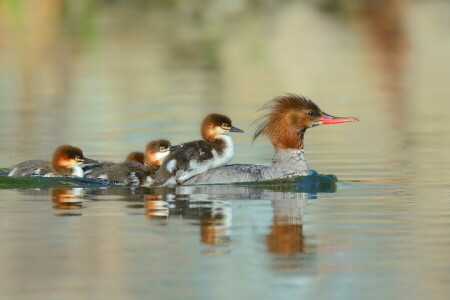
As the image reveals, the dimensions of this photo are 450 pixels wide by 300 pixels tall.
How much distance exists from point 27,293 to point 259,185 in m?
4.51

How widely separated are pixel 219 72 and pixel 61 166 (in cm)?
1217

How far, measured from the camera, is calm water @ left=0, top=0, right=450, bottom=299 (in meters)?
7.12

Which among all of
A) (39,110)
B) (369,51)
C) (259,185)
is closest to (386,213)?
(259,185)

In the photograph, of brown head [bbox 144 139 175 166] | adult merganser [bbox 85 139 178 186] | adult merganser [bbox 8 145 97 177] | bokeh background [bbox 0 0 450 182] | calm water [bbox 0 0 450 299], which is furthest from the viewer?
bokeh background [bbox 0 0 450 182]

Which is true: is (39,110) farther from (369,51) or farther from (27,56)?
(369,51)

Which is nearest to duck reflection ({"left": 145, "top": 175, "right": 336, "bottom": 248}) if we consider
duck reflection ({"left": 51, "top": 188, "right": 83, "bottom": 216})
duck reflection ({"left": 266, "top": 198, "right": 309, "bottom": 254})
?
duck reflection ({"left": 266, "top": 198, "right": 309, "bottom": 254})

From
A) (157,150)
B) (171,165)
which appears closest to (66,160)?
(157,150)

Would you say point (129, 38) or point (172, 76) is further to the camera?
point (129, 38)

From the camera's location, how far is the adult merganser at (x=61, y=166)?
1149 cm

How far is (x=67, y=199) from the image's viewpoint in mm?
10250

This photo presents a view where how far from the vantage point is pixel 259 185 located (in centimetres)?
1096

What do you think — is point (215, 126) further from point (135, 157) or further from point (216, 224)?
point (216, 224)

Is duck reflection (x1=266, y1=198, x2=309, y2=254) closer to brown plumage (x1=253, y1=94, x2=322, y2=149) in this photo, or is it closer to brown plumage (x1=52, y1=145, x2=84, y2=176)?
brown plumage (x1=253, y1=94, x2=322, y2=149)

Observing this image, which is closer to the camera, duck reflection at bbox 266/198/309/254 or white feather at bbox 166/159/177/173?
duck reflection at bbox 266/198/309/254
